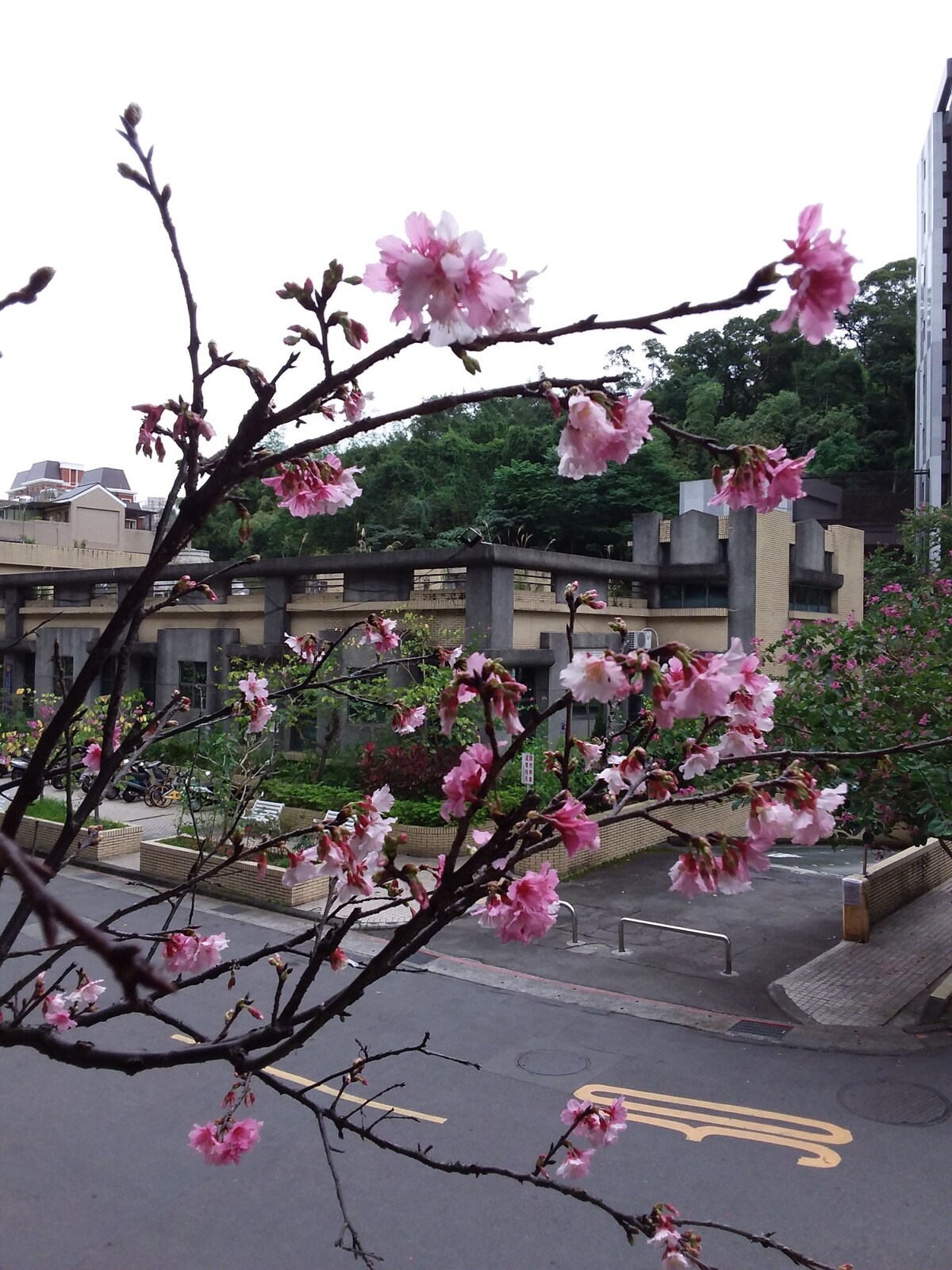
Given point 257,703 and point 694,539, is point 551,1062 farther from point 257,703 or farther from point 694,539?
point 694,539

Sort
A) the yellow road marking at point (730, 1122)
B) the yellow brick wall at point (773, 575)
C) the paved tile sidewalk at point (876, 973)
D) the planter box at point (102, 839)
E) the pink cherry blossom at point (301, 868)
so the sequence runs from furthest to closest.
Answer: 1. the yellow brick wall at point (773, 575)
2. the planter box at point (102, 839)
3. the paved tile sidewalk at point (876, 973)
4. the yellow road marking at point (730, 1122)
5. the pink cherry blossom at point (301, 868)

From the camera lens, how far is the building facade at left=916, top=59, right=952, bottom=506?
38.5 metres

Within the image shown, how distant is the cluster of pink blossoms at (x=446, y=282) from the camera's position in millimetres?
1949

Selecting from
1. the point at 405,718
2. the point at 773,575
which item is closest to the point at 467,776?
the point at 405,718

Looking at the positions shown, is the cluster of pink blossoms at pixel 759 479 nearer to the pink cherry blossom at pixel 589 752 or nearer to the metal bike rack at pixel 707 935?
the pink cherry blossom at pixel 589 752

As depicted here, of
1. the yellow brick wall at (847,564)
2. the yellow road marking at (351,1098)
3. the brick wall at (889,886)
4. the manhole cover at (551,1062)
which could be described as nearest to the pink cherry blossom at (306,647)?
the yellow road marking at (351,1098)

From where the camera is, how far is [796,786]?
2.46 m

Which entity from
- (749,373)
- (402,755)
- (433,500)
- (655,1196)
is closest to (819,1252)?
(655,1196)

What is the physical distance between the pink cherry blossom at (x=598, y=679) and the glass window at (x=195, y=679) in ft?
76.0

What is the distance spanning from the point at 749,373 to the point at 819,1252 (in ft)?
162

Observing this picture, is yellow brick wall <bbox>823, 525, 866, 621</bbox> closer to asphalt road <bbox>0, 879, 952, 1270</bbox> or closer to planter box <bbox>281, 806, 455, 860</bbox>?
planter box <bbox>281, 806, 455, 860</bbox>

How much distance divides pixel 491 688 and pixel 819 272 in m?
1.10

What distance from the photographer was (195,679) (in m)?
24.8

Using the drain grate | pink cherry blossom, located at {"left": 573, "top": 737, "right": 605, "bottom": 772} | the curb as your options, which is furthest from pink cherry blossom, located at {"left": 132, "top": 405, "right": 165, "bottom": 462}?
the drain grate
